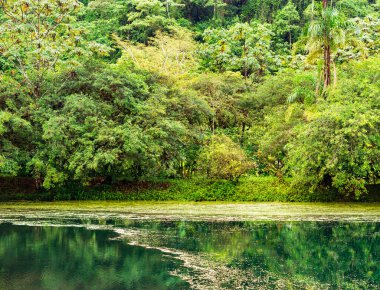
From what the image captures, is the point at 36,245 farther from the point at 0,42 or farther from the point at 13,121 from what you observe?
the point at 0,42

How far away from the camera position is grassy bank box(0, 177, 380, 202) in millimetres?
29156

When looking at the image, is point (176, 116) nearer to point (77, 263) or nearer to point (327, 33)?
point (327, 33)

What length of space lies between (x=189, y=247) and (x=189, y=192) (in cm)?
1453

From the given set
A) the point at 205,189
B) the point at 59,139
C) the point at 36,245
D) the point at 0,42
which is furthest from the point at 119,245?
the point at 0,42

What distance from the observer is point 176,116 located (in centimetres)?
3180

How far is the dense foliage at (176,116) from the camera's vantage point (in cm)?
2639

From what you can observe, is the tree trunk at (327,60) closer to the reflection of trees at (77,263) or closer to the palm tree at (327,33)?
the palm tree at (327,33)

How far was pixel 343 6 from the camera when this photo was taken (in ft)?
177

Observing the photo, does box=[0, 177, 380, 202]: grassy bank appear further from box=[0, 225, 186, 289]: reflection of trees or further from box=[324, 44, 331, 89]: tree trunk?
box=[0, 225, 186, 289]: reflection of trees

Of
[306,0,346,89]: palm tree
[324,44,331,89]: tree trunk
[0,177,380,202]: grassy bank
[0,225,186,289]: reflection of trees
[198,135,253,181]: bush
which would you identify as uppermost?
[306,0,346,89]: palm tree

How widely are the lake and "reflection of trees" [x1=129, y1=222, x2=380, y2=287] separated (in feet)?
0.09

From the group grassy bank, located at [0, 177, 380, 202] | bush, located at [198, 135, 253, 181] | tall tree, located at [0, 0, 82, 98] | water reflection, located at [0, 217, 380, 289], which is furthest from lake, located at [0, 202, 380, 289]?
tall tree, located at [0, 0, 82, 98]

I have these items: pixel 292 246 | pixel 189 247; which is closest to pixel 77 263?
pixel 189 247

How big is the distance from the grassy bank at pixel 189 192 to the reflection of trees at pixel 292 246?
8.47 meters
